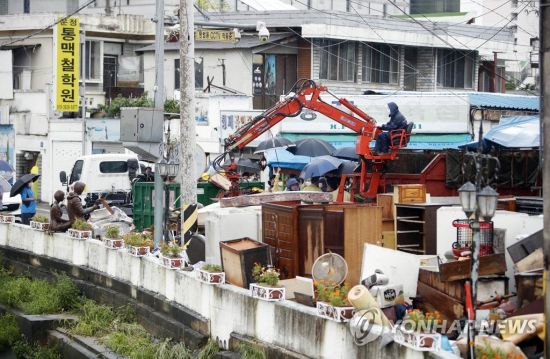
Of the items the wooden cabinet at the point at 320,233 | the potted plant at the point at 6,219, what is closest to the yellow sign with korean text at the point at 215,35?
the potted plant at the point at 6,219

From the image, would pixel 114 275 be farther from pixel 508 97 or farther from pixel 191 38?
pixel 508 97

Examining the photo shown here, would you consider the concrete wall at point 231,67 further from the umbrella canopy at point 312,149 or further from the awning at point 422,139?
the umbrella canopy at point 312,149

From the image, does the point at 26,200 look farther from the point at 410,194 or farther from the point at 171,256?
the point at 410,194

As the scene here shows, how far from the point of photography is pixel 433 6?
75938 mm

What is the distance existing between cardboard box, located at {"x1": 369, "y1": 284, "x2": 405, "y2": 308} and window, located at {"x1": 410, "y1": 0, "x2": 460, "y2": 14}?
60681mm

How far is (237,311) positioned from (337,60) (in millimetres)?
30260

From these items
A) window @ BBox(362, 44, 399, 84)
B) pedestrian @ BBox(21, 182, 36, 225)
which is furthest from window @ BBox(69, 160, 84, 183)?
window @ BBox(362, 44, 399, 84)

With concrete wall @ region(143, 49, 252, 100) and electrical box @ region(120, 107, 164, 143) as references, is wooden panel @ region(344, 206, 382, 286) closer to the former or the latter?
electrical box @ region(120, 107, 164, 143)

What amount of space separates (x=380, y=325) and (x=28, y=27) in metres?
43.5

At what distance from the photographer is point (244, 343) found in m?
14.8

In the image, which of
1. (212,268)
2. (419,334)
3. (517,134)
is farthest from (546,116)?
(517,134)

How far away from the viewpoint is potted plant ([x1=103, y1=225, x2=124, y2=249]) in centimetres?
2125

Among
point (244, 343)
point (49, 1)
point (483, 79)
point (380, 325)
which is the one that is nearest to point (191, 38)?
point (244, 343)

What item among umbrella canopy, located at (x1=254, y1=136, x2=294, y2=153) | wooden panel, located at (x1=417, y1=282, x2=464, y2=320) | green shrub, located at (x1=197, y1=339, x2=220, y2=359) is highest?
umbrella canopy, located at (x1=254, y1=136, x2=294, y2=153)
